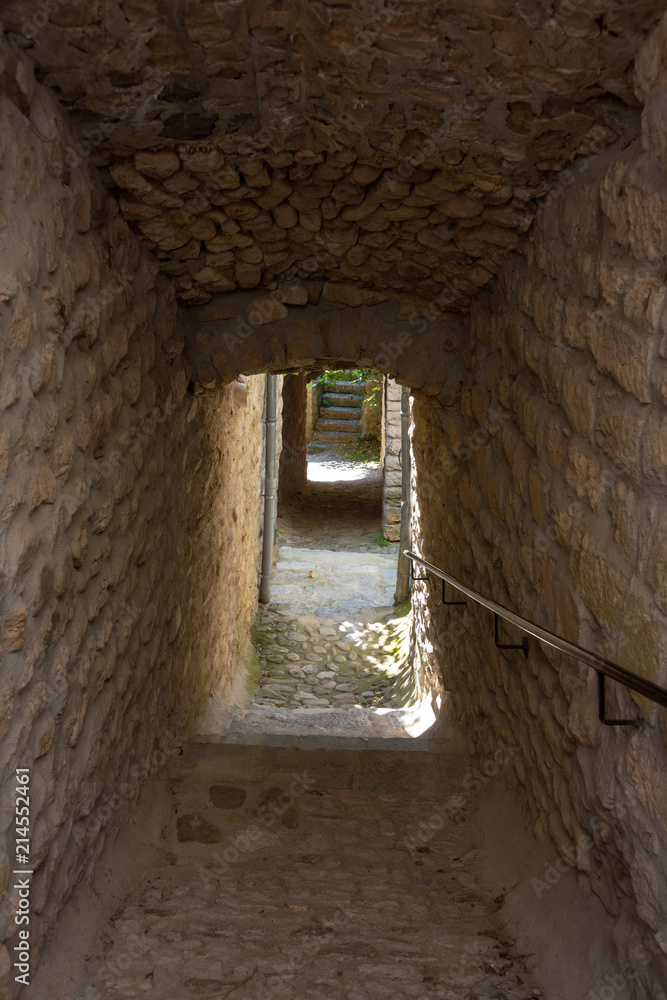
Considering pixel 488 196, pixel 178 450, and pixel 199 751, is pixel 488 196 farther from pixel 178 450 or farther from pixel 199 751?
pixel 199 751

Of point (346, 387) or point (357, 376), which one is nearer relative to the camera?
point (357, 376)

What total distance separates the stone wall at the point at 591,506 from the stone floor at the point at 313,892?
31cm

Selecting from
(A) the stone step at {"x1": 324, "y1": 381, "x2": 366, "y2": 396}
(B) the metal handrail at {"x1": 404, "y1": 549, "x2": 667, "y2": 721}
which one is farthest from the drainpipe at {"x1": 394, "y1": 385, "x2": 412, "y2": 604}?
(A) the stone step at {"x1": 324, "y1": 381, "x2": 366, "y2": 396}

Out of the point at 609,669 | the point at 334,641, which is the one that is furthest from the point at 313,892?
the point at 334,641

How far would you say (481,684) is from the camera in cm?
317

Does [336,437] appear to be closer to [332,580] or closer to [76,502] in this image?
[332,580]

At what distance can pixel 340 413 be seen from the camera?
1738 cm

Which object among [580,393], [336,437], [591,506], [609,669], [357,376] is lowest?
[336,437]

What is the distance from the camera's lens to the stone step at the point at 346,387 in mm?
17891

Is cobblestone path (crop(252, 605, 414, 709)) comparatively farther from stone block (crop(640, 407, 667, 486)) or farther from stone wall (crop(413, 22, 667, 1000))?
stone block (crop(640, 407, 667, 486))

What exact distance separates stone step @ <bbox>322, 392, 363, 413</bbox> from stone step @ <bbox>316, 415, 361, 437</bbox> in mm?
568

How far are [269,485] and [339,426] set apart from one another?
1021 centimetres

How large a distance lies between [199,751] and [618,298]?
254 cm

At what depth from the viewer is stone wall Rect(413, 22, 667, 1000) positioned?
1.57 metres
